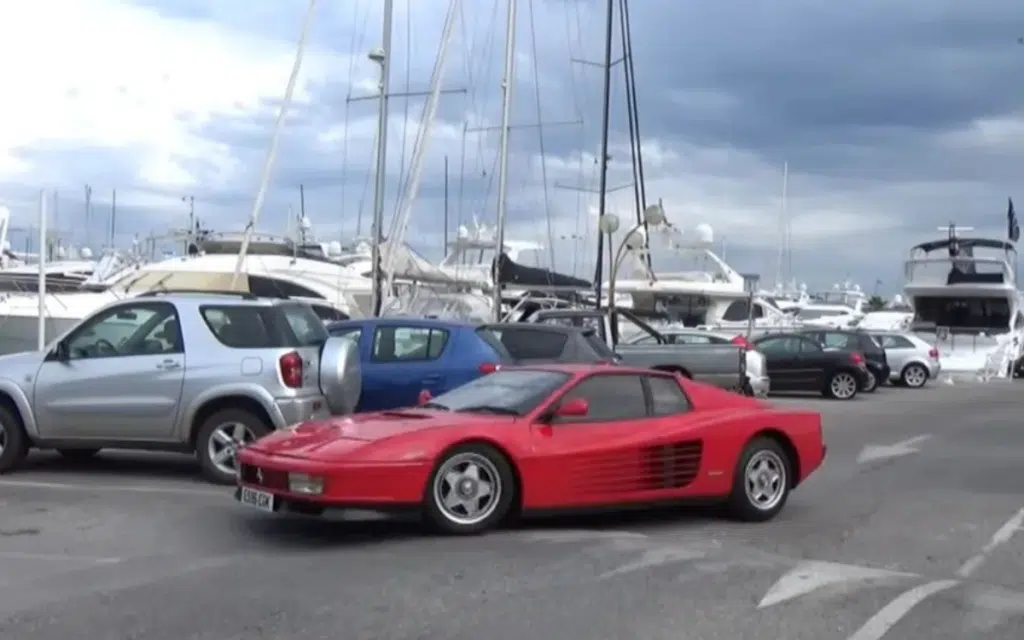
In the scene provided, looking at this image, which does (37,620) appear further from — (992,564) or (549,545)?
(992,564)

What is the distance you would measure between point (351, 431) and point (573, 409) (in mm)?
1613

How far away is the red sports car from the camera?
30.2 feet

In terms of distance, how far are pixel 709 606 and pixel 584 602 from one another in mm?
684

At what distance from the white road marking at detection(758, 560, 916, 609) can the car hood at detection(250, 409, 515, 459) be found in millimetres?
2461

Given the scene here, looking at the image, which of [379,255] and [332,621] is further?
[379,255]

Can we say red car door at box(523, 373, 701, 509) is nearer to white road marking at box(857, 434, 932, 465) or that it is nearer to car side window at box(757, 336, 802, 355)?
white road marking at box(857, 434, 932, 465)

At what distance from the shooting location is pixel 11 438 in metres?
12.7

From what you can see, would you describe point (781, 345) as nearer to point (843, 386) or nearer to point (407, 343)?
point (843, 386)

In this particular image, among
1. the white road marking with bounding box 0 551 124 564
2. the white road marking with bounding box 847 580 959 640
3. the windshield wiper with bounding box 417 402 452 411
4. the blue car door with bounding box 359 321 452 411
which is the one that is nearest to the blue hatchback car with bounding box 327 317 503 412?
the blue car door with bounding box 359 321 452 411

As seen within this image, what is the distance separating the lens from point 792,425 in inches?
442

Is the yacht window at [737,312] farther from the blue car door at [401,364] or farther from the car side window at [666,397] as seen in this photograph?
the car side window at [666,397]

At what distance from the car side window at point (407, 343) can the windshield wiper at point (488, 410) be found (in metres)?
4.28

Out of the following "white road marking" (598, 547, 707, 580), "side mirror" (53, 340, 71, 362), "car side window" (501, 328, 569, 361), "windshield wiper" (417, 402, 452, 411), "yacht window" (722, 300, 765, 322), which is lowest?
"white road marking" (598, 547, 707, 580)

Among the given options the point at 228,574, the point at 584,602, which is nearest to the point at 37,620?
Result: the point at 228,574
